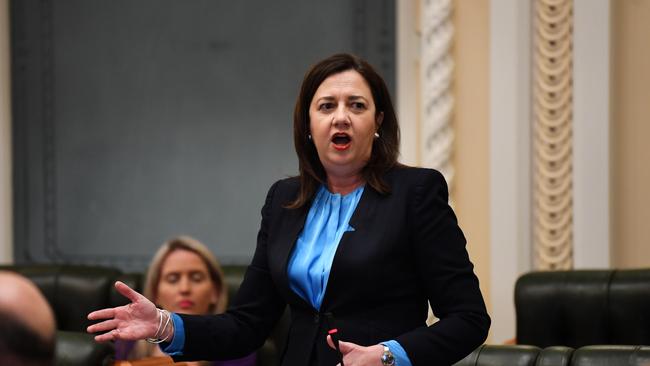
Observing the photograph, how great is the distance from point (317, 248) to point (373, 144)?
29 centimetres

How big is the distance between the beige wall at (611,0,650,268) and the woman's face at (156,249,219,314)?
1.77 metres

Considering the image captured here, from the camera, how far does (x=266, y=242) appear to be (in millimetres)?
2338

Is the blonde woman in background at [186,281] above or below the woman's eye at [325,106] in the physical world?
below

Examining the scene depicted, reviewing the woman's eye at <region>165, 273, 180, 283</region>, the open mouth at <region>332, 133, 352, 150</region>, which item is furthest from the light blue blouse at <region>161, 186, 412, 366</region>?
the woman's eye at <region>165, 273, 180, 283</region>

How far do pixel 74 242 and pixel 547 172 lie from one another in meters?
2.93

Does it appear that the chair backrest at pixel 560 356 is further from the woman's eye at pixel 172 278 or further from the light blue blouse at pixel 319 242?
Result: the woman's eye at pixel 172 278

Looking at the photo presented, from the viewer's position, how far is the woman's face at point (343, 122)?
222 centimetres

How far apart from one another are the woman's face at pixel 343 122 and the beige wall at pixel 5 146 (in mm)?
3920

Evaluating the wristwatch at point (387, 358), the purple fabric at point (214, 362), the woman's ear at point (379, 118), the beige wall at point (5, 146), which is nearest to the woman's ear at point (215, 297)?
the purple fabric at point (214, 362)

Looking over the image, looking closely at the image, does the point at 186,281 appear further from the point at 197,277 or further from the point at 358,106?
the point at 358,106

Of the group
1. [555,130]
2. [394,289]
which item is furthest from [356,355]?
[555,130]

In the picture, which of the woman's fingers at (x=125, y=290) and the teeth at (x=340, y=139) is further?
the teeth at (x=340, y=139)

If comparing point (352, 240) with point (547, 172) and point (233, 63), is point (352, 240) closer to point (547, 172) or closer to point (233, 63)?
point (547, 172)

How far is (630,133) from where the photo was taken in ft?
14.5
